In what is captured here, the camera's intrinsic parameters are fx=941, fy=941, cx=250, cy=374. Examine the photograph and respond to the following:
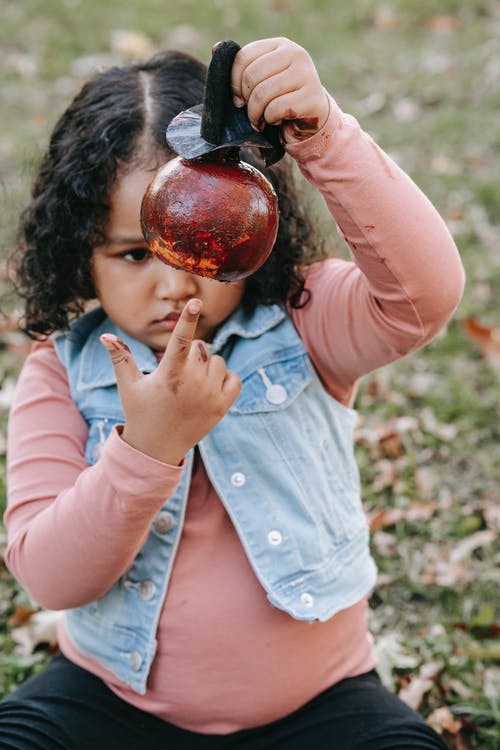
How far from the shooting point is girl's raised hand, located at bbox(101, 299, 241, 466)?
1472mm

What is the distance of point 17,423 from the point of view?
191cm

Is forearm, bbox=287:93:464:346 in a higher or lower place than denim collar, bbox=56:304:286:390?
higher

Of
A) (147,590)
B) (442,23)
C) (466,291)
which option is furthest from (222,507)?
(442,23)

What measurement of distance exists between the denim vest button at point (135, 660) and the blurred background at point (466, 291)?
676 mm

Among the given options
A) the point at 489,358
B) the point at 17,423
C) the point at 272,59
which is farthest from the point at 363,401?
the point at 272,59

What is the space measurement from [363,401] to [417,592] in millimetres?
900

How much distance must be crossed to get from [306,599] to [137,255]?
73cm

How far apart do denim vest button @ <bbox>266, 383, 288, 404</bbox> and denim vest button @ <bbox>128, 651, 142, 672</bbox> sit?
55 cm

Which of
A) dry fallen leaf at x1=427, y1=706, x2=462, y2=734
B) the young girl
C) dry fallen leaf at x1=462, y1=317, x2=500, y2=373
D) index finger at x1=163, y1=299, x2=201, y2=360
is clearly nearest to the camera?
index finger at x1=163, y1=299, x2=201, y2=360

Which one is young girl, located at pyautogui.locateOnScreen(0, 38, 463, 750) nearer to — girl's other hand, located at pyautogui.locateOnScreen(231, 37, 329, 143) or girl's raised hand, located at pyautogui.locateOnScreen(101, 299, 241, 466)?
girl's raised hand, located at pyautogui.locateOnScreen(101, 299, 241, 466)

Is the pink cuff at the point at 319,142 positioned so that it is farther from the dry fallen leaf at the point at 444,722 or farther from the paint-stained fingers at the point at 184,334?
the dry fallen leaf at the point at 444,722

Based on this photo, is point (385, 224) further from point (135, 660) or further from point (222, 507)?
point (135, 660)

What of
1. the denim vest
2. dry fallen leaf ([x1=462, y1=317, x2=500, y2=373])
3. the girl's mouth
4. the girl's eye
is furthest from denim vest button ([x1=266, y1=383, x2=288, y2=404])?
dry fallen leaf ([x1=462, y1=317, x2=500, y2=373])

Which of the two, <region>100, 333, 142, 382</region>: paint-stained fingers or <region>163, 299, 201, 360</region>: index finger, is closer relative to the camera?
<region>163, 299, 201, 360</region>: index finger
